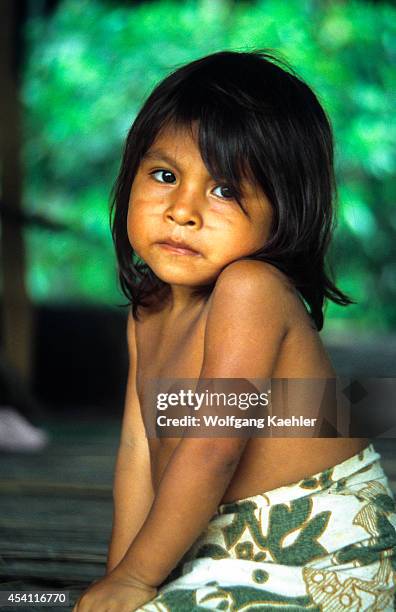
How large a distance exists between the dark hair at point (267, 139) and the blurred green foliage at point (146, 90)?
3.74 meters

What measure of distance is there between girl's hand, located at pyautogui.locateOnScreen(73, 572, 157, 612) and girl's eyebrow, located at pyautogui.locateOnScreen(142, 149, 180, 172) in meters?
0.45

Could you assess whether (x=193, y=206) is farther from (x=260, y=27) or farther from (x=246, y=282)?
(x=260, y=27)

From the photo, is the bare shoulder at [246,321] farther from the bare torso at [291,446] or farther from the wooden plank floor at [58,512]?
the wooden plank floor at [58,512]

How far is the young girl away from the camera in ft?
3.15

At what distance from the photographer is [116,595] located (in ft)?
3.08

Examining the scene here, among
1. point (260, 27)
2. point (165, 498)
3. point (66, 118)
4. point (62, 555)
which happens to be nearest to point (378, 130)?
point (260, 27)

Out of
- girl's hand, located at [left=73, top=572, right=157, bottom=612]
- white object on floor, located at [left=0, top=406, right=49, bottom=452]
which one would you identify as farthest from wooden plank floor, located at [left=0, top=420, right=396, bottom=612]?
girl's hand, located at [left=73, top=572, right=157, bottom=612]

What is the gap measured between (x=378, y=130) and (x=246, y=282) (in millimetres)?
4154

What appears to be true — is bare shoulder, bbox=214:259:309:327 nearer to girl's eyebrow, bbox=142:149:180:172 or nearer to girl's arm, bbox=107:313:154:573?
girl's eyebrow, bbox=142:149:180:172

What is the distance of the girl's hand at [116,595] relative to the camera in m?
0.93

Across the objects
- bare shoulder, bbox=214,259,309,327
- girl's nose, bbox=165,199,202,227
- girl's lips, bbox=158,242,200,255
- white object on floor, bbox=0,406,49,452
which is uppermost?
white object on floor, bbox=0,406,49,452

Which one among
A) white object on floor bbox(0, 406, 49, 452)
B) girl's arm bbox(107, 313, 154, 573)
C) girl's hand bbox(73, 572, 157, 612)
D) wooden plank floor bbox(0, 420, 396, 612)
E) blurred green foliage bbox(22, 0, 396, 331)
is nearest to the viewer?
girl's hand bbox(73, 572, 157, 612)

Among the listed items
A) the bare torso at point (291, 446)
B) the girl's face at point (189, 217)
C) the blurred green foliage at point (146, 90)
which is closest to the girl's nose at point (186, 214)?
the girl's face at point (189, 217)

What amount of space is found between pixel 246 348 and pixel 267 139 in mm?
239
